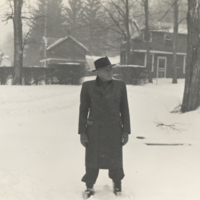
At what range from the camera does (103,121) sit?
350 cm

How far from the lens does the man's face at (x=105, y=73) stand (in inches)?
136

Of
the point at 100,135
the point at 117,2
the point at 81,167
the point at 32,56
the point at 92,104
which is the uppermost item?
the point at 117,2

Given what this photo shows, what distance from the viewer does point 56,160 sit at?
5.11 metres

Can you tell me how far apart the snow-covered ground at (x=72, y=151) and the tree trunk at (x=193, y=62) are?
1.30 feet

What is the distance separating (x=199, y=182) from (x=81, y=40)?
106 ft

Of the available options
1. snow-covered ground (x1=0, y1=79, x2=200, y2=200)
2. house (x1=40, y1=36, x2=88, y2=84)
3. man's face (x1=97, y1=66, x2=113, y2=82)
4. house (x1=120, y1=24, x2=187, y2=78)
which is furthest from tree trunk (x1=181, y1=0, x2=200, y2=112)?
house (x1=40, y1=36, x2=88, y2=84)

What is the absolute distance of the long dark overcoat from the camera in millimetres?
3500

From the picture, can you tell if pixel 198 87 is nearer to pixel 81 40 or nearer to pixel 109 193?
pixel 109 193

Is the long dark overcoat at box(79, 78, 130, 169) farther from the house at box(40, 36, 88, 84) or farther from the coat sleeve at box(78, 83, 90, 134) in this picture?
the house at box(40, 36, 88, 84)

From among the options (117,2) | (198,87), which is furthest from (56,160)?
(117,2)

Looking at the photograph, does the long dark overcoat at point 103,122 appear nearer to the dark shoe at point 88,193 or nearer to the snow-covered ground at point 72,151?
the dark shoe at point 88,193

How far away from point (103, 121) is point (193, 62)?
5.03m

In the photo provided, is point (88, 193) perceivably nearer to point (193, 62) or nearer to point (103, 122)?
point (103, 122)

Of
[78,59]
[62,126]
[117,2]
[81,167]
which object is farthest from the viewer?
[78,59]
